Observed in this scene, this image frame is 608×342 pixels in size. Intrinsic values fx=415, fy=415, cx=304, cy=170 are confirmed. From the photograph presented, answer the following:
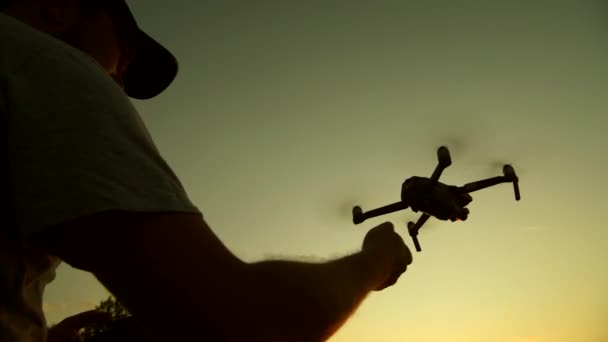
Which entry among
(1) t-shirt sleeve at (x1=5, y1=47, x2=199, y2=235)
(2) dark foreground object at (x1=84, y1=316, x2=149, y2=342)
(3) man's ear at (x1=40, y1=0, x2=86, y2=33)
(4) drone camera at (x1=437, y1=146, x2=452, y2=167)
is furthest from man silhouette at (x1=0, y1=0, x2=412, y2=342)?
(4) drone camera at (x1=437, y1=146, x2=452, y2=167)

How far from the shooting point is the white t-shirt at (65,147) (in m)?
0.85

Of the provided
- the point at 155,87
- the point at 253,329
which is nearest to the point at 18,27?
the point at 253,329

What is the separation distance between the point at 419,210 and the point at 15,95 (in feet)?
22.7

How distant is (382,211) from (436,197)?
1.77 metres

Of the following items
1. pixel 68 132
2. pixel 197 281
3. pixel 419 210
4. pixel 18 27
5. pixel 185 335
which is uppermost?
pixel 18 27

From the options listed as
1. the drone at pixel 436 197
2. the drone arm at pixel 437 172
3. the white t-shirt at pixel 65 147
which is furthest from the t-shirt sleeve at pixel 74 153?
Answer: the drone arm at pixel 437 172

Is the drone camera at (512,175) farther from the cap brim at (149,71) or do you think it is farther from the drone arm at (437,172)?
the cap brim at (149,71)

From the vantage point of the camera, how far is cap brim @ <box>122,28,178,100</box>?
270 cm

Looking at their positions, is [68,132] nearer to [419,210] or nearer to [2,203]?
[2,203]

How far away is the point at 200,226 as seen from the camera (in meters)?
0.93

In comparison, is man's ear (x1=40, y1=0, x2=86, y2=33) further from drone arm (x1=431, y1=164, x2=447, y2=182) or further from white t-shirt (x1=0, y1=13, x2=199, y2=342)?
drone arm (x1=431, y1=164, x2=447, y2=182)

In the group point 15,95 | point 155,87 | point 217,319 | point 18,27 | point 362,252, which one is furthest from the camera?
point 155,87

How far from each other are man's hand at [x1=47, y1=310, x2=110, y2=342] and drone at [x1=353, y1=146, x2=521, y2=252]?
209 inches

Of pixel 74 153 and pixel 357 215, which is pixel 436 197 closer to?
pixel 357 215
